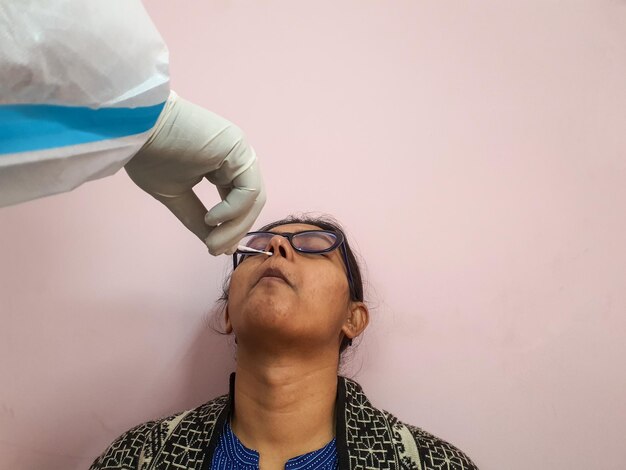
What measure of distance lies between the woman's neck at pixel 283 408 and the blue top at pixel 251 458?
0.07ft

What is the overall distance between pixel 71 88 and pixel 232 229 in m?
0.37

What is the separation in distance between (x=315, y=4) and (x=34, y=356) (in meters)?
1.16

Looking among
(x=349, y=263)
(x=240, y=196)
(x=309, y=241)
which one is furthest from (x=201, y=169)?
(x=349, y=263)

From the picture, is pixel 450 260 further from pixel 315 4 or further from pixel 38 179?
pixel 38 179

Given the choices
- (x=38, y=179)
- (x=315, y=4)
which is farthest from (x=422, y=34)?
(x=38, y=179)

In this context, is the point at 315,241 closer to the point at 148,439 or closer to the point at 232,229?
the point at 232,229

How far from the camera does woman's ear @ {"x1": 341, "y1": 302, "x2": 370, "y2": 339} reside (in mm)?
1220

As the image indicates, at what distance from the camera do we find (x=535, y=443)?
1.26 m

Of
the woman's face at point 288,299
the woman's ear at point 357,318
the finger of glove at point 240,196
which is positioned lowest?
the woman's ear at point 357,318

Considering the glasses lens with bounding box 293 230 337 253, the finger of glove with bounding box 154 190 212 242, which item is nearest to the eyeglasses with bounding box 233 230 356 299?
the glasses lens with bounding box 293 230 337 253

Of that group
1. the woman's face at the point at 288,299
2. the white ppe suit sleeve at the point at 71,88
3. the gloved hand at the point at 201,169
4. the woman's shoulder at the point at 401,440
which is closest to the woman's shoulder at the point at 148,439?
the woman's face at the point at 288,299

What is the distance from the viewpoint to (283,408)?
→ 3.50 feet

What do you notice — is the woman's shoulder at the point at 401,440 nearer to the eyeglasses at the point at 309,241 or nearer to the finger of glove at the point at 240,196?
the eyeglasses at the point at 309,241

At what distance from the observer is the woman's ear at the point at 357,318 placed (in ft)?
4.00
